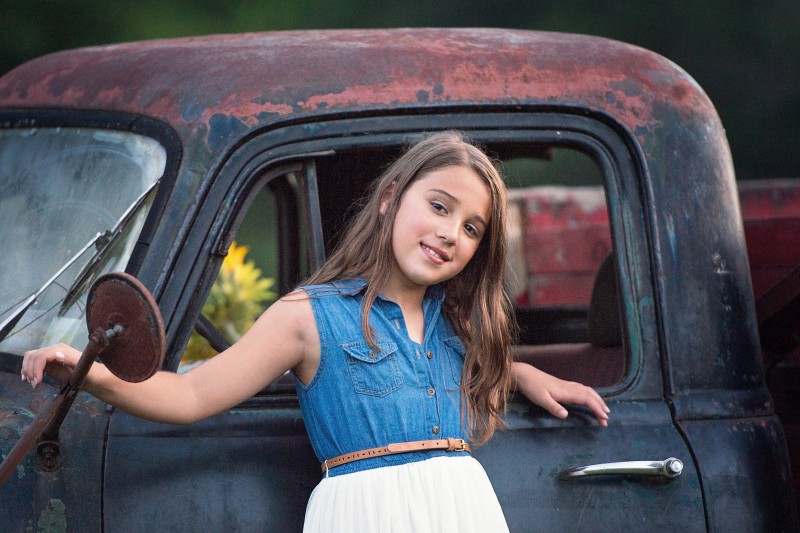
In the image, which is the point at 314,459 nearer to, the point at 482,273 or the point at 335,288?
the point at 335,288

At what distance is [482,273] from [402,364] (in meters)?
0.29

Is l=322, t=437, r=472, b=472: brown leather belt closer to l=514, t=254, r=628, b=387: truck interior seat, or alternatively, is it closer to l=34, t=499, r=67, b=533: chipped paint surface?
l=34, t=499, r=67, b=533: chipped paint surface

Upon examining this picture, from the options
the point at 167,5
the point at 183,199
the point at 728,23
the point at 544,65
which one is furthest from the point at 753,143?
the point at 183,199

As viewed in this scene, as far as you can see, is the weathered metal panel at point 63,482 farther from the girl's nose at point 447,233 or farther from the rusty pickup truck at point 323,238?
the girl's nose at point 447,233

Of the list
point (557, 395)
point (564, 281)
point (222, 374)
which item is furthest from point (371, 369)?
point (564, 281)

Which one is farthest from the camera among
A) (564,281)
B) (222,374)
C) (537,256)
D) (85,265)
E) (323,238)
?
(537,256)

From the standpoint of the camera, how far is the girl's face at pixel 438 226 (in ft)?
7.07

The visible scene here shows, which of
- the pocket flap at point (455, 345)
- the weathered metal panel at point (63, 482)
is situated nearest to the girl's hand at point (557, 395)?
the pocket flap at point (455, 345)

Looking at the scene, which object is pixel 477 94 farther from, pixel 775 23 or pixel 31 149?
pixel 775 23

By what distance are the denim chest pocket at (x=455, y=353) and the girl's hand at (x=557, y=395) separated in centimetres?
13

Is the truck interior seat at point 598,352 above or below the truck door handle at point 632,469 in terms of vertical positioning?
above

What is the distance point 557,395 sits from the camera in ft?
7.48

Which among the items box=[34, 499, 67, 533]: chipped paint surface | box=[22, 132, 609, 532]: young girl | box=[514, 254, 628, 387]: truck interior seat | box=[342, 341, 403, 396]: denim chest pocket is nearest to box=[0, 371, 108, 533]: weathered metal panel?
box=[34, 499, 67, 533]: chipped paint surface

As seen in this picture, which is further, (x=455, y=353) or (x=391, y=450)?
(x=455, y=353)
